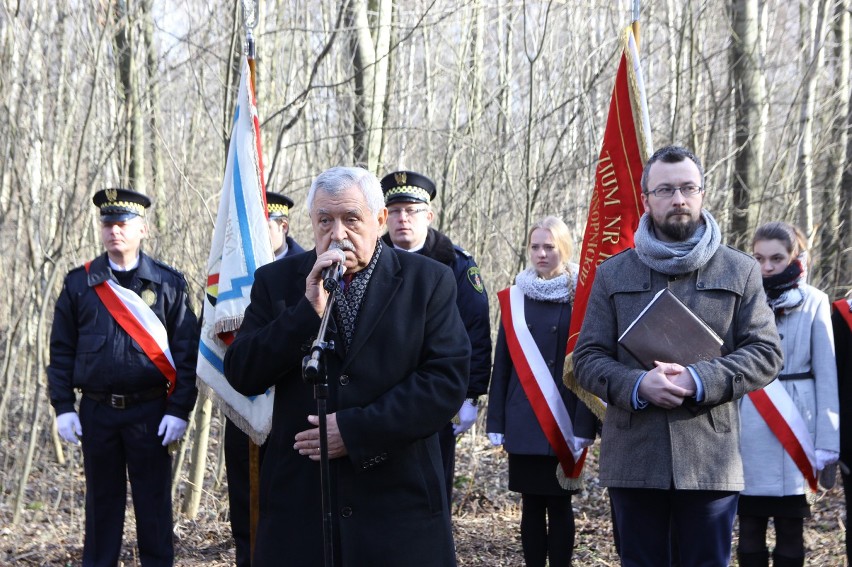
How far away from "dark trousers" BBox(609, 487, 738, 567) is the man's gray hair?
1.58m

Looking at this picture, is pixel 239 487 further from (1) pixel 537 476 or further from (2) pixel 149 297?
(1) pixel 537 476

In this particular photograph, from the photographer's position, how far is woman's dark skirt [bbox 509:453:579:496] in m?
5.25

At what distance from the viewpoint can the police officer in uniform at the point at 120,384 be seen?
5.39 metres

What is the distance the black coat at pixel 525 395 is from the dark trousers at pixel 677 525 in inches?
53.3

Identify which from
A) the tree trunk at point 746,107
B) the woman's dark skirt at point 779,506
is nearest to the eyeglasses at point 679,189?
the woman's dark skirt at point 779,506

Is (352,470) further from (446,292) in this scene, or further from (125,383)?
(125,383)

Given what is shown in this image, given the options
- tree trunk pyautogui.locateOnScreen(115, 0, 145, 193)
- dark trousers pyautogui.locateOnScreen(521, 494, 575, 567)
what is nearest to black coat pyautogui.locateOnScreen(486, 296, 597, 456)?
dark trousers pyautogui.locateOnScreen(521, 494, 575, 567)

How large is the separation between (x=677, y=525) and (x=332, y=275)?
6.10ft

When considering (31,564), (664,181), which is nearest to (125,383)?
(31,564)

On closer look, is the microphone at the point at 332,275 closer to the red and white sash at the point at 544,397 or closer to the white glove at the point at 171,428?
the red and white sash at the point at 544,397

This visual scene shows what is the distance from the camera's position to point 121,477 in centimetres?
550

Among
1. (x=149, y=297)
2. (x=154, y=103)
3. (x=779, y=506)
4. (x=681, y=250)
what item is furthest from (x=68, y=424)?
(x=154, y=103)

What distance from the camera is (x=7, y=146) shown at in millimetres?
7707

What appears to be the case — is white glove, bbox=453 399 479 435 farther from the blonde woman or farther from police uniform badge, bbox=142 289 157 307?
police uniform badge, bbox=142 289 157 307
